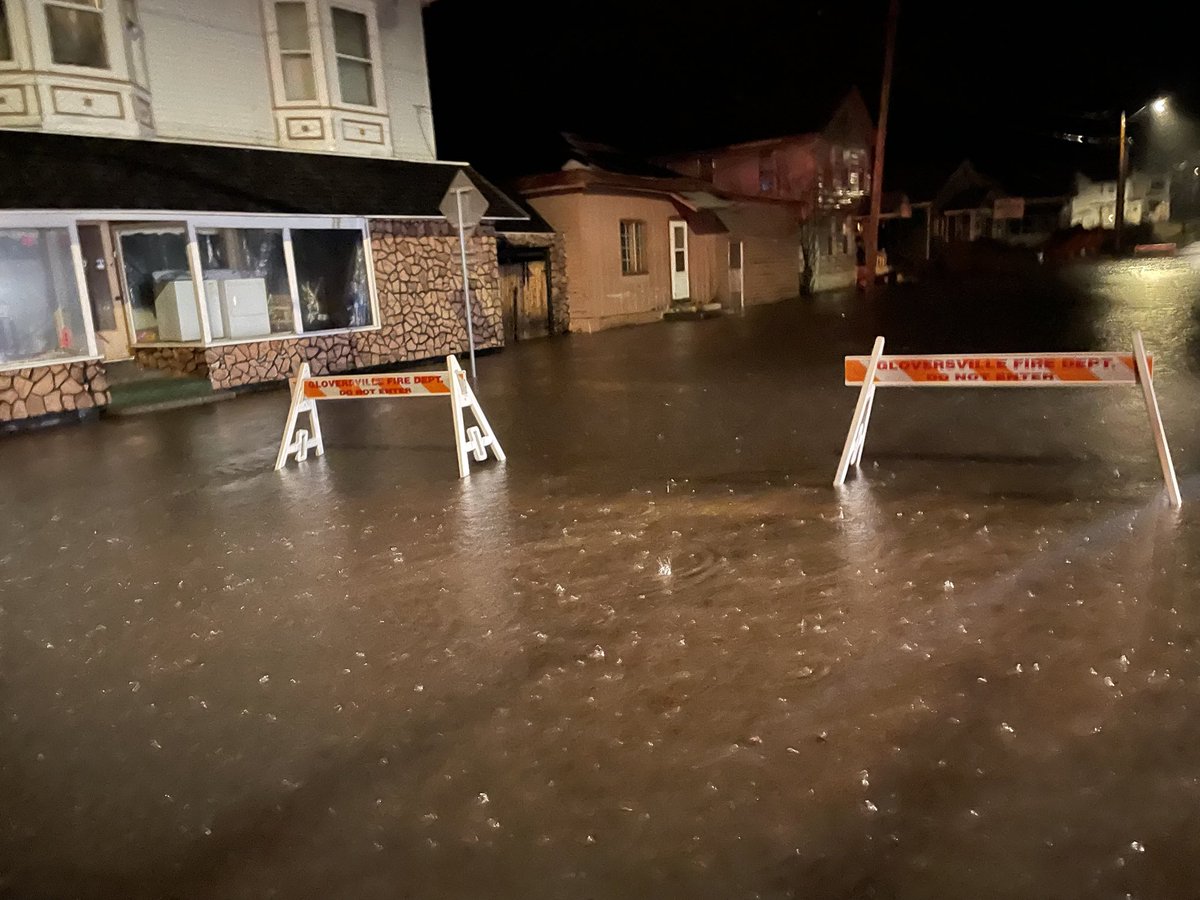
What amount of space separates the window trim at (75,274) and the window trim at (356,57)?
5526mm

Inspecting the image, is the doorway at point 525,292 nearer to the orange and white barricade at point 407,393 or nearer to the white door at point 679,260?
the white door at point 679,260

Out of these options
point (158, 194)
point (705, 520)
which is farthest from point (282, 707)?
point (158, 194)

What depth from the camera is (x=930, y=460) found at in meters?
7.60

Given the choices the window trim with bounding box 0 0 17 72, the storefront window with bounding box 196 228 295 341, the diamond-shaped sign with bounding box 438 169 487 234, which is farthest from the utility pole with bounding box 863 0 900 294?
the window trim with bounding box 0 0 17 72

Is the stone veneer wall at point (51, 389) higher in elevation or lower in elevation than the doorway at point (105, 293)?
lower

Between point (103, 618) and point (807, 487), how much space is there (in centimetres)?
482

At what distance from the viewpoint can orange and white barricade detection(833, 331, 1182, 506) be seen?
609 cm

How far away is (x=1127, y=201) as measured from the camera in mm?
66062

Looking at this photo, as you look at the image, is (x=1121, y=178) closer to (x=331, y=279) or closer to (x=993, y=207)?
(x=993, y=207)

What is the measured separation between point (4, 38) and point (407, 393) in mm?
8777

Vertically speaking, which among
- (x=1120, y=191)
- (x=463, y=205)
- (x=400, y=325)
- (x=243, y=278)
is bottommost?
(x=400, y=325)

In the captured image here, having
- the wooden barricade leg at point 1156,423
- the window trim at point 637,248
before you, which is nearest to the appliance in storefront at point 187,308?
the window trim at point 637,248

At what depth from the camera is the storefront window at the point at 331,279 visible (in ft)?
50.2

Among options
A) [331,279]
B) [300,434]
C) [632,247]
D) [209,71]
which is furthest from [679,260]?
[300,434]
